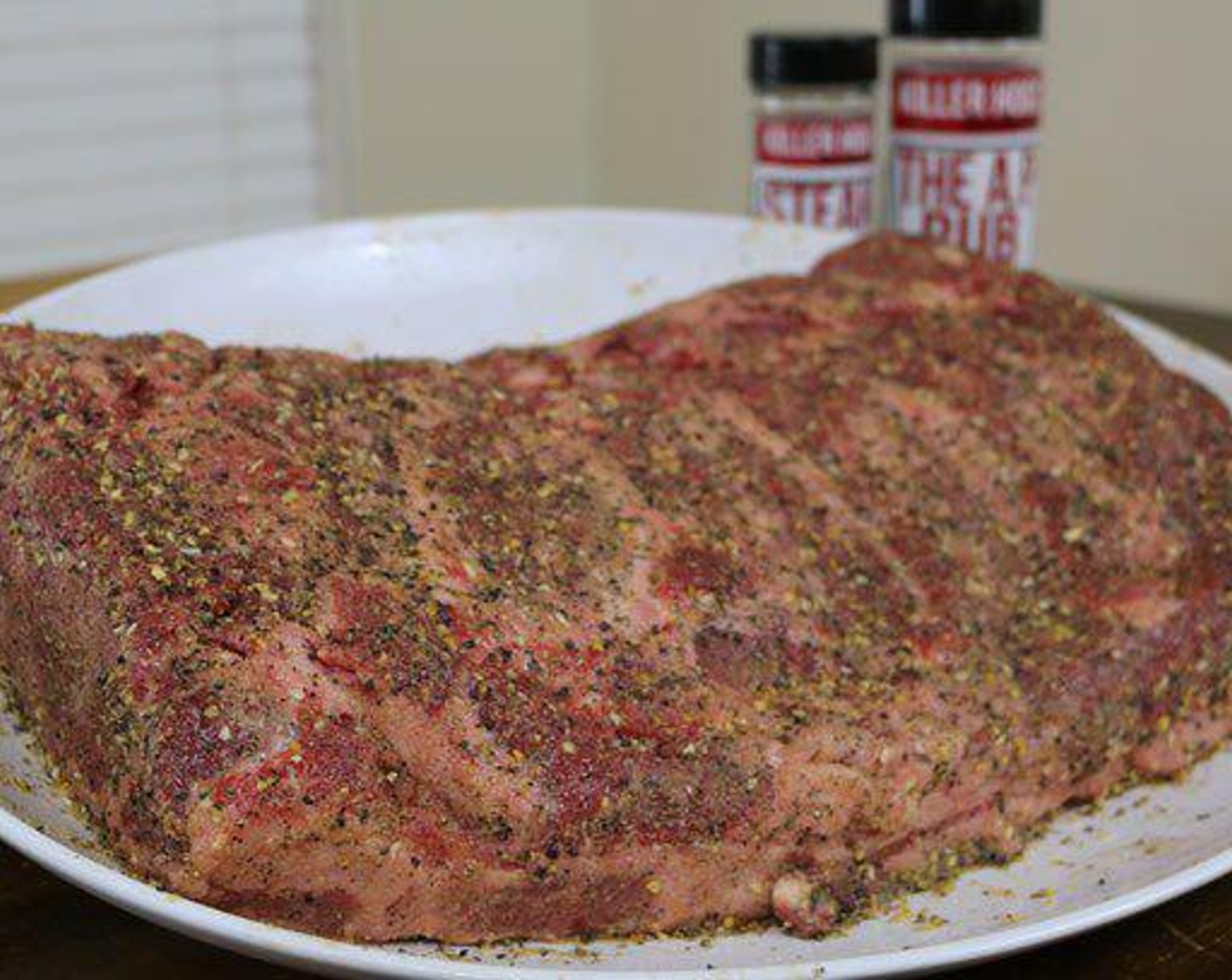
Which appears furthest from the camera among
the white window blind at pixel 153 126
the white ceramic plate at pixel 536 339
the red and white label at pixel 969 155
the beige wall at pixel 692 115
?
the white window blind at pixel 153 126

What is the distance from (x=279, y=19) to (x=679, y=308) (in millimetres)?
2939

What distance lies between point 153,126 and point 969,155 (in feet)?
8.77

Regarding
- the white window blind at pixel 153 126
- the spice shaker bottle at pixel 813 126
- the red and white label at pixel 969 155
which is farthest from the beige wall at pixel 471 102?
the red and white label at pixel 969 155

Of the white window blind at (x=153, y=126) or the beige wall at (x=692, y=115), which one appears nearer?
the beige wall at (x=692, y=115)

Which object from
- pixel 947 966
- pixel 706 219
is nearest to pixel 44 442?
pixel 947 966

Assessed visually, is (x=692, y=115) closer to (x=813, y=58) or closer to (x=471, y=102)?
(x=471, y=102)

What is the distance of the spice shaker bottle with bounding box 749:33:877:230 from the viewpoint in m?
2.31

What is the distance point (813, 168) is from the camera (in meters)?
2.38

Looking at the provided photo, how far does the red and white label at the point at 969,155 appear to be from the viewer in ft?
7.49

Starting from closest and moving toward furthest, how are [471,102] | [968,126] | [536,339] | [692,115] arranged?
[536,339] < [968,126] < [692,115] < [471,102]

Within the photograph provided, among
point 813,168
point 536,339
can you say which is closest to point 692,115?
point 813,168

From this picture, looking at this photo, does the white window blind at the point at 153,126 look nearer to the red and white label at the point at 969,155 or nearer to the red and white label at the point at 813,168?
the red and white label at the point at 813,168

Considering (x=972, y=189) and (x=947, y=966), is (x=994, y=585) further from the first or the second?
(x=972, y=189)

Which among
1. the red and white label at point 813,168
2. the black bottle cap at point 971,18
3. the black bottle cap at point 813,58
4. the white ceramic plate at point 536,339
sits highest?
the black bottle cap at point 971,18
